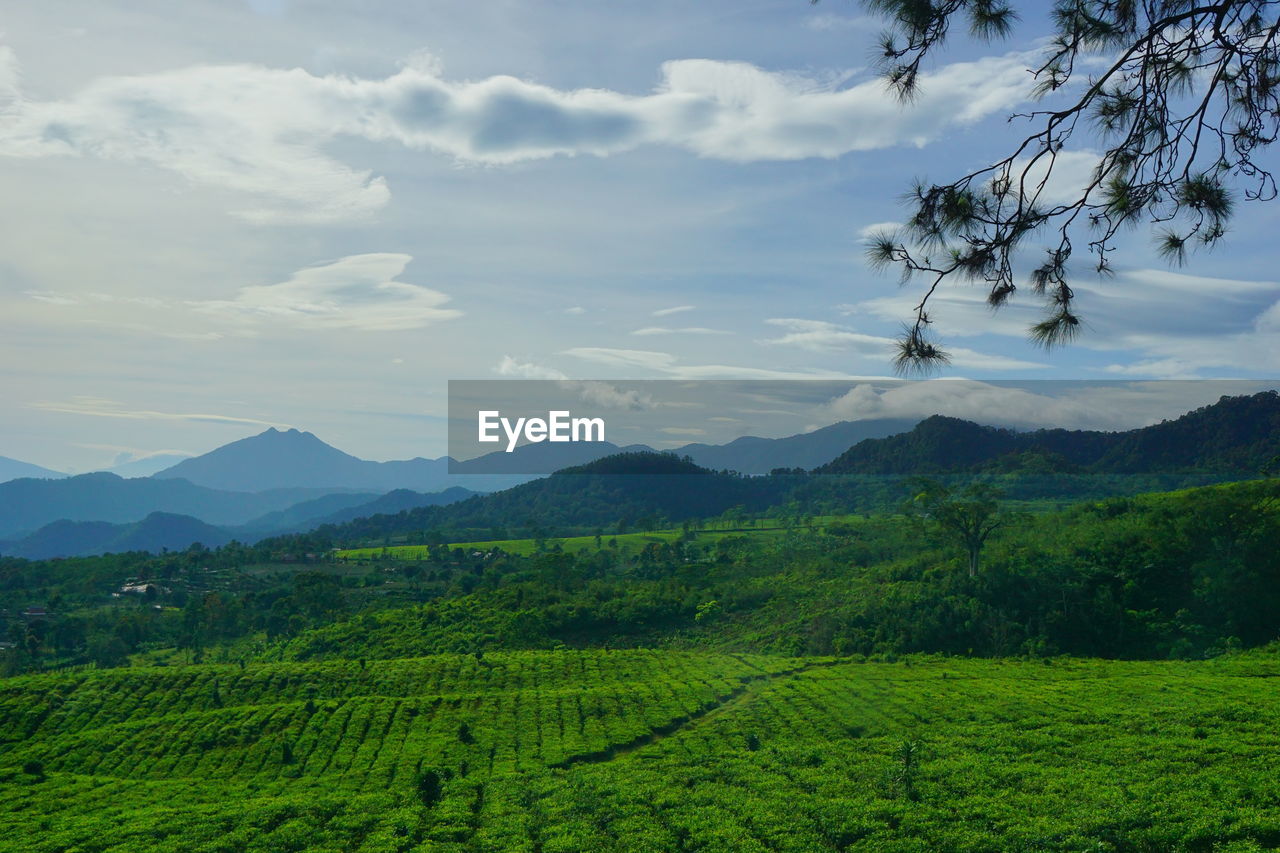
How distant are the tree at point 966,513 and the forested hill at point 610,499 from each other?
2083 inches

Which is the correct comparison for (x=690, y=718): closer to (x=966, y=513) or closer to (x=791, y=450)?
(x=966, y=513)

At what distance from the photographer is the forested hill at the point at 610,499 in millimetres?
103062

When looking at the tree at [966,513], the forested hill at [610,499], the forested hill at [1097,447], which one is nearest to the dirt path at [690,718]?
the tree at [966,513]

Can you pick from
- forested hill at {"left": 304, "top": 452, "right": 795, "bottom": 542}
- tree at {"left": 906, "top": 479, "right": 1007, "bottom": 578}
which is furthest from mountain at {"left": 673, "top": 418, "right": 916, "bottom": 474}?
tree at {"left": 906, "top": 479, "right": 1007, "bottom": 578}

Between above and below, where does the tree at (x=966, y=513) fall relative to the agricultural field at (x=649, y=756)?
above

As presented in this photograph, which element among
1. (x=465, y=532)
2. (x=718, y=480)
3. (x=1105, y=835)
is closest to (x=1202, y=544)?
(x=1105, y=835)

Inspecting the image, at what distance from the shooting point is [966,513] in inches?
1631

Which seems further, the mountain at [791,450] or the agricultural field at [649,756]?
the mountain at [791,450]

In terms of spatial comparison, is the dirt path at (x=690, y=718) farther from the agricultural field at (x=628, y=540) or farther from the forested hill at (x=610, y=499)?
the forested hill at (x=610, y=499)

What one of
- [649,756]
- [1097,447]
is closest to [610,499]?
[1097,447]

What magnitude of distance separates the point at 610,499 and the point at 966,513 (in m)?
73.4

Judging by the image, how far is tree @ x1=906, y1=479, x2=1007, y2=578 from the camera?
1618 inches

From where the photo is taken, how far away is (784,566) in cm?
5497

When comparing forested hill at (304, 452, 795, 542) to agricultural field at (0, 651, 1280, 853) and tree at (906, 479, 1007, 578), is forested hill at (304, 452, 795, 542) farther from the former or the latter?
agricultural field at (0, 651, 1280, 853)
